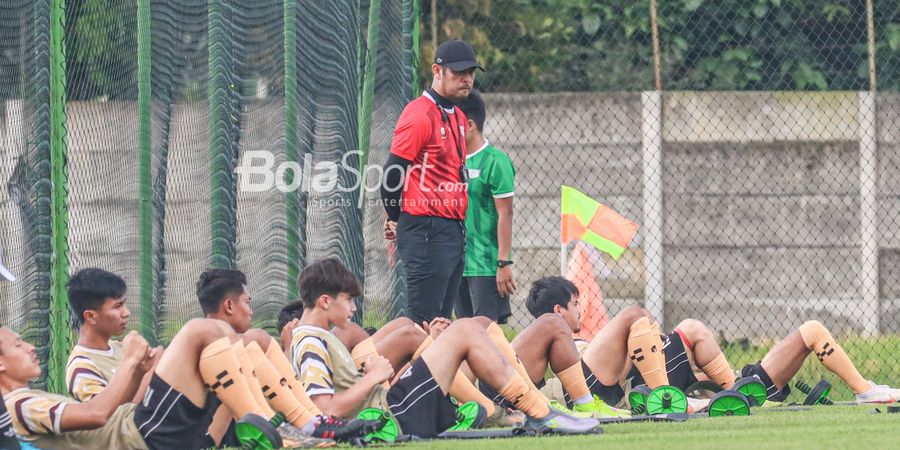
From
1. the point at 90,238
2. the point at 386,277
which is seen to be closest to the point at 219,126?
the point at 90,238

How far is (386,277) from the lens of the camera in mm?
10289

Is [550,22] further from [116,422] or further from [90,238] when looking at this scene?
[116,422]

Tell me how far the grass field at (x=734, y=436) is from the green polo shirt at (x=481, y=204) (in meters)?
1.54

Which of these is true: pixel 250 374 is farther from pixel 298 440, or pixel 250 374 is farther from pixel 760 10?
pixel 760 10

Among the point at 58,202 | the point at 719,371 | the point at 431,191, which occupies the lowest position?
the point at 719,371

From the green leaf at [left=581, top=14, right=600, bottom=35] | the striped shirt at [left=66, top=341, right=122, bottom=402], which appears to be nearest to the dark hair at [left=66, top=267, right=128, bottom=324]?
the striped shirt at [left=66, top=341, right=122, bottom=402]

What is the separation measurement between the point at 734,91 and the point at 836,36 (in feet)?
2.72

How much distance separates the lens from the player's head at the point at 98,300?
6.65 metres

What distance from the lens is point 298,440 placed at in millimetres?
6617

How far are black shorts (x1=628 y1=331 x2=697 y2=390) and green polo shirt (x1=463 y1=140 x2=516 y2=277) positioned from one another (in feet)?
3.16

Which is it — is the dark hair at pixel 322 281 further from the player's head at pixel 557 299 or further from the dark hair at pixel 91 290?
the player's head at pixel 557 299

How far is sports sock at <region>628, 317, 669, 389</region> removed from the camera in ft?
28.1

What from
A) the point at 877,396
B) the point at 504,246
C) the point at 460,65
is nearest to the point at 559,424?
the point at 504,246

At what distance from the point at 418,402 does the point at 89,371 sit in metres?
1.36
